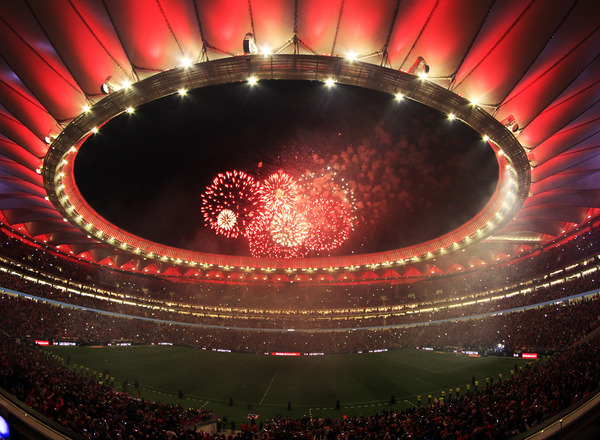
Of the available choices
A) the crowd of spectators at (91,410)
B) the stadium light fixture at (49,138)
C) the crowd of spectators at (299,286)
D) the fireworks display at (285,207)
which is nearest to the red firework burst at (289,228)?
the fireworks display at (285,207)

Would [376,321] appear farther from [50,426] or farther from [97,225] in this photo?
[50,426]

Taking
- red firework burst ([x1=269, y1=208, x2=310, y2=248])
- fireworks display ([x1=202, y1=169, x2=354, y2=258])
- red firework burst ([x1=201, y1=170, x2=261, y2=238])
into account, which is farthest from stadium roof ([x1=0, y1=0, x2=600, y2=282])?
red firework burst ([x1=269, y1=208, x2=310, y2=248])

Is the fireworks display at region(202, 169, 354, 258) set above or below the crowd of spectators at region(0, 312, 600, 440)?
above

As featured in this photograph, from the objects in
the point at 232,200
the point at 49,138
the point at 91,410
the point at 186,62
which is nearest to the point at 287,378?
the point at 232,200

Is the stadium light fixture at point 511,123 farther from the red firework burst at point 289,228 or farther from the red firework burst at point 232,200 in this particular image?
the red firework burst at point 232,200

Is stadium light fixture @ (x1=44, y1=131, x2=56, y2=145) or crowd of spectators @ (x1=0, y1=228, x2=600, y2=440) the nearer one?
crowd of spectators @ (x1=0, y1=228, x2=600, y2=440)

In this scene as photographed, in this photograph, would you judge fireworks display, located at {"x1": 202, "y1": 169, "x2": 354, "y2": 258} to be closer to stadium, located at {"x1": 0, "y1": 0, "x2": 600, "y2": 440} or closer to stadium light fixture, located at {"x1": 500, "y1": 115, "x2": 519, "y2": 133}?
stadium, located at {"x1": 0, "y1": 0, "x2": 600, "y2": 440}

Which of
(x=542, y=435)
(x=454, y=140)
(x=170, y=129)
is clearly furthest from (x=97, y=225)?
(x=542, y=435)
